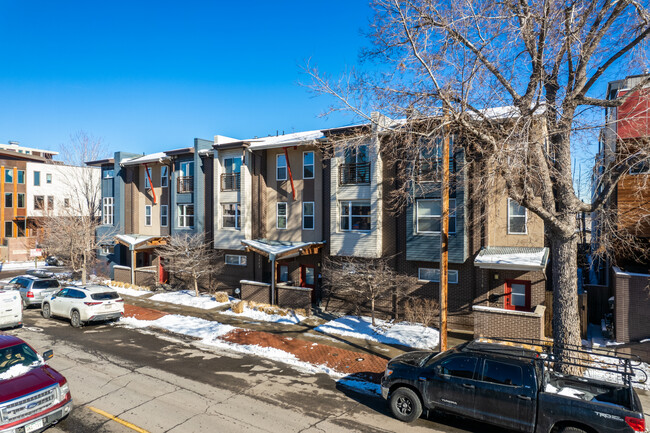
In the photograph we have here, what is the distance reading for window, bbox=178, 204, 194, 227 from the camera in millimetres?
26875

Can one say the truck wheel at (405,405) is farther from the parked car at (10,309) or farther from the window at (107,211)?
the window at (107,211)

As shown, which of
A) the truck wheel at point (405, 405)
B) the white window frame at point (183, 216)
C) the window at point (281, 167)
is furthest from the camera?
the white window frame at point (183, 216)

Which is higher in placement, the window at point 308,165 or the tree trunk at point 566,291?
the window at point 308,165

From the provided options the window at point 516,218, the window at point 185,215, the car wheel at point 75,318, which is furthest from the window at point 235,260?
the window at point 516,218

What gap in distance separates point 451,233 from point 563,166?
6613 millimetres

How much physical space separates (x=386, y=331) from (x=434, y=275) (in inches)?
135

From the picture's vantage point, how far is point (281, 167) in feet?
76.0

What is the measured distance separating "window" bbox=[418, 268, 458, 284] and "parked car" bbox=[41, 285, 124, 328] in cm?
1369

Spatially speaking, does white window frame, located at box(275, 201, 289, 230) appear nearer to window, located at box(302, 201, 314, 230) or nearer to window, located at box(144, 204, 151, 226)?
window, located at box(302, 201, 314, 230)

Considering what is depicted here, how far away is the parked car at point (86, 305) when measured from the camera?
17172 millimetres

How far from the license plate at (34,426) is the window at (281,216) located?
A: 15970 millimetres

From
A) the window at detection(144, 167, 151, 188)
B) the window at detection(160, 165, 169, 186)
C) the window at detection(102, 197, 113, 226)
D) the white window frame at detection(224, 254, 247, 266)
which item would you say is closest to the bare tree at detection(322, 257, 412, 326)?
the white window frame at detection(224, 254, 247, 266)

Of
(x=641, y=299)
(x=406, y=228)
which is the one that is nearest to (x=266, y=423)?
(x=406, y=228)

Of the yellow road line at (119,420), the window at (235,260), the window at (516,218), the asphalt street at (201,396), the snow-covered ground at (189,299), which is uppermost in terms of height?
the window at (516,218)
